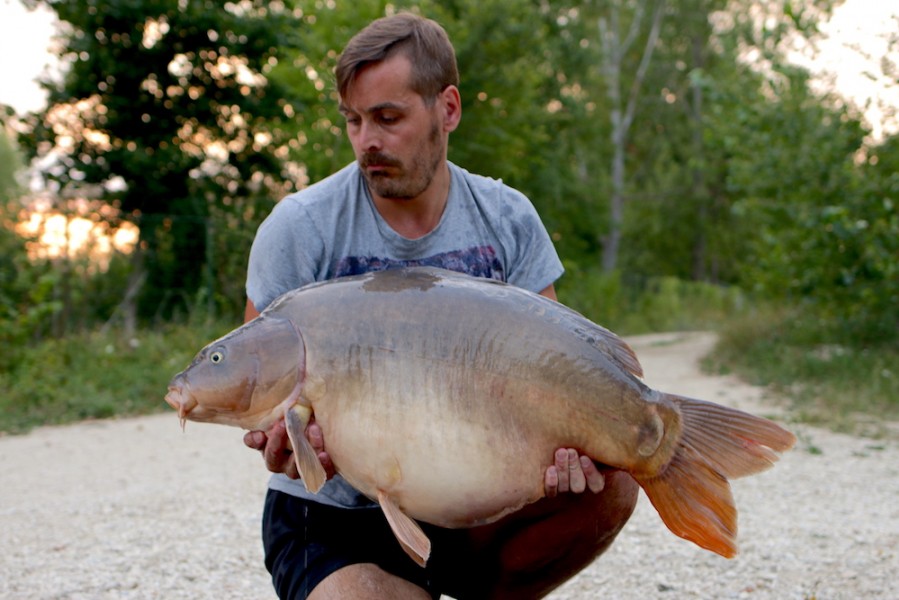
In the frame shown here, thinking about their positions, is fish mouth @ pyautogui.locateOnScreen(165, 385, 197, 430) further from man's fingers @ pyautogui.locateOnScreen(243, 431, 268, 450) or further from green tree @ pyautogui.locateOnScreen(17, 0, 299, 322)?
green tree @ pyautogui.locateOnScreen(17, 0, 299, 322)

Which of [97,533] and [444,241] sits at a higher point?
[444,241]

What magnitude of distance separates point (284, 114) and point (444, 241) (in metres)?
14.7

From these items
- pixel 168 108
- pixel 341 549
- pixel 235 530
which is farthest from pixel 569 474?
pixel 168 108

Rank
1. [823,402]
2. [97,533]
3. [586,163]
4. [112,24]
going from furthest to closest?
[586,163] → [112,24] → [823,402] → [97,533]

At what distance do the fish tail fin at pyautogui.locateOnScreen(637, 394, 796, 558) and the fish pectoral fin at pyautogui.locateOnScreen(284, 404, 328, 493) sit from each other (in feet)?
2.48

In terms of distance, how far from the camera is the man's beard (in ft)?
8.21

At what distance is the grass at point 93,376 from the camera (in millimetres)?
8281

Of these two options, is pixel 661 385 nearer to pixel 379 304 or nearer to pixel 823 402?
pixel 823 402

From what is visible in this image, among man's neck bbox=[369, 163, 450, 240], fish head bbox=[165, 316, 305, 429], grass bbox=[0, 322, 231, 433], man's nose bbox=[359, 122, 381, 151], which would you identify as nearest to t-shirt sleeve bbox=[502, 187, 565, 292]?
man's neck bbox=[369, 163, 450, 240]

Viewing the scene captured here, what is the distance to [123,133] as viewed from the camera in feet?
52.3

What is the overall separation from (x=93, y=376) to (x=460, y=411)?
27.1 ft

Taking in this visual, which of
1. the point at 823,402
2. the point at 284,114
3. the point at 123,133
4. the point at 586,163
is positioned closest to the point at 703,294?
the point at 586,163

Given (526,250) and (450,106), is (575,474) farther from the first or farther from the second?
(450,106)

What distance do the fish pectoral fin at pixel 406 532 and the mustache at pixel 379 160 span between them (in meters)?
0.93
